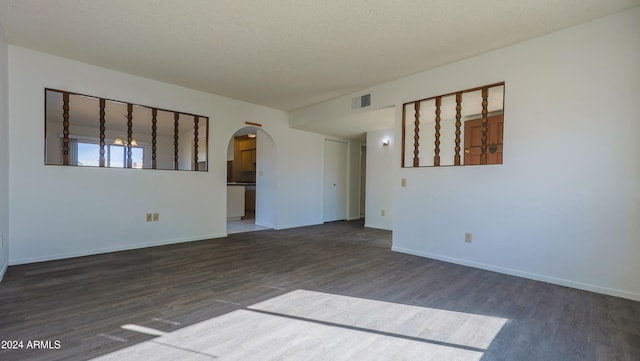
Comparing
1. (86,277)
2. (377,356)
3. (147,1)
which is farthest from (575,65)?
(86,277)

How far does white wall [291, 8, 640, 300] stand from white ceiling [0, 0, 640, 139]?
25 cm

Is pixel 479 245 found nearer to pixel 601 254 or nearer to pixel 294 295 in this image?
pixel 601 254

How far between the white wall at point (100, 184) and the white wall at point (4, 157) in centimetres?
11

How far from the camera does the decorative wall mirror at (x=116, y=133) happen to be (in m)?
4.00

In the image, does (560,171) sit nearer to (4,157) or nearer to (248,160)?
(4,157)

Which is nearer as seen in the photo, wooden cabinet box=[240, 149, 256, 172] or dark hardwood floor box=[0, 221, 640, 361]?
dark hardwood floor box=[0, 221, 640, 361]

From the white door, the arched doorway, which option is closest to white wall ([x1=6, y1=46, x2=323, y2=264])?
the arched doorway

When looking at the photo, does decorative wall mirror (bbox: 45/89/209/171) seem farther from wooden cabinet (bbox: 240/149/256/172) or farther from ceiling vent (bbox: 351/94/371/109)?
ceiling vent (bbox: 351/94/371/109)

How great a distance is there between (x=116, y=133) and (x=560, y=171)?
9435 mm

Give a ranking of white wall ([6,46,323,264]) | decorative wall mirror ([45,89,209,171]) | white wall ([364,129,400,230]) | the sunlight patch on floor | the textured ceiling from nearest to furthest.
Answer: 1. the sunlight patch on floor
2. the textured ceiling
3. white wall ([6,46,323,264])
4. decorative wall mirror ([45,89,209,171])
5. white wall ([364,129,400,230])

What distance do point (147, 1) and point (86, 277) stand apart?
2727 millimetres

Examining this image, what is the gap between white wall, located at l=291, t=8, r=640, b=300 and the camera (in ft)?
8.50

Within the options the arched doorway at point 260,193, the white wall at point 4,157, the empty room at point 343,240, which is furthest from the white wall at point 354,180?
the white wall at point 4,157

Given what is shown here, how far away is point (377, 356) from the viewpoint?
5.51ft
